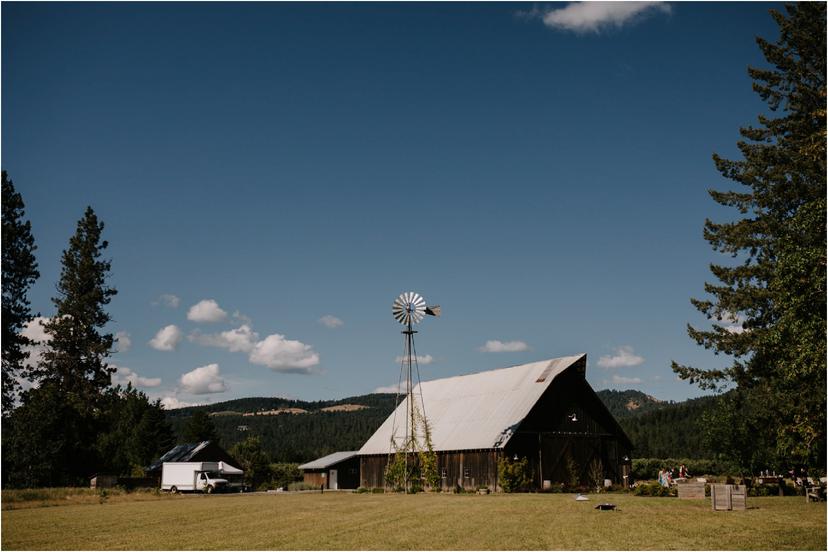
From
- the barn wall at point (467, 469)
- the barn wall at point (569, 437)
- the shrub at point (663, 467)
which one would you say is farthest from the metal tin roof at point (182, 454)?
the shrub at point (663, 467)

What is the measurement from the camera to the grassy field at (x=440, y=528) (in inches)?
760

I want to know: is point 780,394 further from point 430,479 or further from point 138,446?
point 138,446

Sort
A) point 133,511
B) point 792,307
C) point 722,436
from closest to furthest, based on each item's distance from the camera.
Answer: point 792,307, point 133,511, point 722,436

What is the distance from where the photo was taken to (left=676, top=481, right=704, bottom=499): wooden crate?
33406mm

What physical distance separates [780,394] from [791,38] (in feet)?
57.6

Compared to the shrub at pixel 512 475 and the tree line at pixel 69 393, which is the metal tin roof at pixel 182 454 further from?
the shrub at pixel 512 475

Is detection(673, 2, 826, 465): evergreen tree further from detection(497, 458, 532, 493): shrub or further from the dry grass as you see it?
the dry grass

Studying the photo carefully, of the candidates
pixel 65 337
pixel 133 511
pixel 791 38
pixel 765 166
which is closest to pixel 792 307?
pixel 765 166

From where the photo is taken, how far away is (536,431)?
5112 centimetres

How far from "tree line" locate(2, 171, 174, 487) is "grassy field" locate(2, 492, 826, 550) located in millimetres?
23166

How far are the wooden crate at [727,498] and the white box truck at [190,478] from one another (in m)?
45.8

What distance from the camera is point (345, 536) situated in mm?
21453

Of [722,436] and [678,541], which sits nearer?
[678,541]

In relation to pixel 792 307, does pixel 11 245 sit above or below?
above
